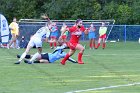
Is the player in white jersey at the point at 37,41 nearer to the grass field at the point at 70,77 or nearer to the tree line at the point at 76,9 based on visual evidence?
the grass field at the point at 70,77

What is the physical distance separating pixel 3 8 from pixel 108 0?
426 inches

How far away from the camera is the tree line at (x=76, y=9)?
5812cm

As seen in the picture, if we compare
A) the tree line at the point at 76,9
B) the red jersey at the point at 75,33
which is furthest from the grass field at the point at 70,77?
the tree line at the point at 76,9

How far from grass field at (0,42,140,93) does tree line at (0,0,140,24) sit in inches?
1314

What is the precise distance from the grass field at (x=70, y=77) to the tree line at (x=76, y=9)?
3337 centimetres

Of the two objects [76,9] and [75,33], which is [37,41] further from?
[76,9]

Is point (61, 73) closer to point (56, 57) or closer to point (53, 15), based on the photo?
point (56, 57)

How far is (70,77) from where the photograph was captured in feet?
61.1

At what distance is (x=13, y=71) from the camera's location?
20578 mm

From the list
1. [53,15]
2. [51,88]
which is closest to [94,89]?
[51,88]

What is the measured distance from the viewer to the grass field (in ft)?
50.8

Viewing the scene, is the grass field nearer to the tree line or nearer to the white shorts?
the white shorts

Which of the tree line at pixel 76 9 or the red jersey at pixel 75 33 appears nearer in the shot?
the red jersey at pixel 75 33

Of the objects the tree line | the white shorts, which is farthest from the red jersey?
the tree line
